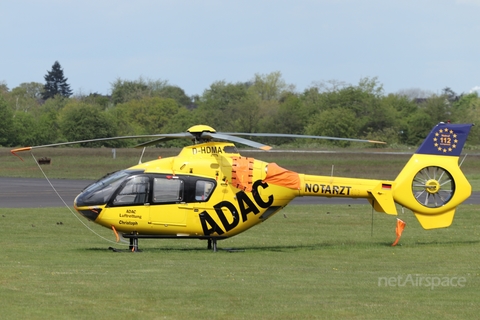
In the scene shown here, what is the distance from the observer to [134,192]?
19.4 metres

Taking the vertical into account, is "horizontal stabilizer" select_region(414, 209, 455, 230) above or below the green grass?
above

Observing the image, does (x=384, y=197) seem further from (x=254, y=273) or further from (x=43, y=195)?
(x=43, y=195)

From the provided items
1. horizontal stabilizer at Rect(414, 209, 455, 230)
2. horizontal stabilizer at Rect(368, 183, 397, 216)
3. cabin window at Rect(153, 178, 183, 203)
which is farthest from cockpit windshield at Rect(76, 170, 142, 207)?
horizontal stabilizer at Rect(414, 209, 455, 230)

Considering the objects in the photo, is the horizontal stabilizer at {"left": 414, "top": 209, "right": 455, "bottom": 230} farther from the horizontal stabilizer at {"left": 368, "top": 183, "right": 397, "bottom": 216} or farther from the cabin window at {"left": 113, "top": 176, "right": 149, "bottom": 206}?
the cabin window at {"left": 113, "top": 176, "right": 149, "bottom": 206}

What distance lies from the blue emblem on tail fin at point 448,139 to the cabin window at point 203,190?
242 inches

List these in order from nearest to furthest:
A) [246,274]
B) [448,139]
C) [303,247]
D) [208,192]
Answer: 1. [246,274]
2. [208,192]
3. [448,139]
4. [303,247]

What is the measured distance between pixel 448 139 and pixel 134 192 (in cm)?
868

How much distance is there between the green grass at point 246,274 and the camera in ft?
39.3

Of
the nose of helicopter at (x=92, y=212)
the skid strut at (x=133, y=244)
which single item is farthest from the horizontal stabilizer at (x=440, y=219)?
the nose of helicopter at (x=92, y=212)

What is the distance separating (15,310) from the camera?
38.1ft

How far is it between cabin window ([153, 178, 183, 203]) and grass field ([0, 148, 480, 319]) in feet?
4.63

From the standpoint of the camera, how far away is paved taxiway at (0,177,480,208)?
34688 mm

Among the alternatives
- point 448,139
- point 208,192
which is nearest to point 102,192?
point 208,192

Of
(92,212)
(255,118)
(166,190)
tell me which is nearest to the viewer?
(92,212)
